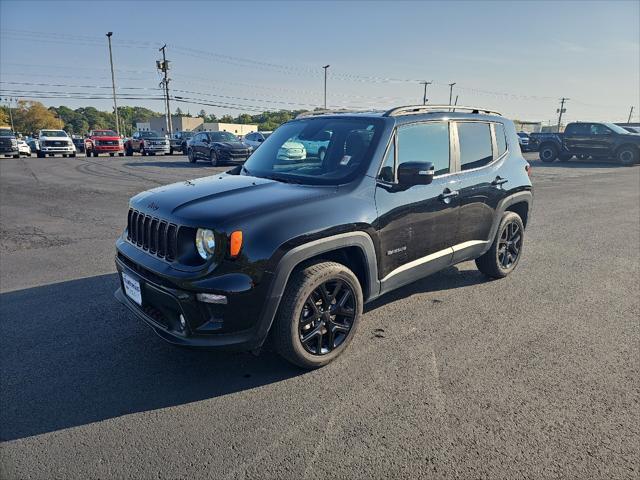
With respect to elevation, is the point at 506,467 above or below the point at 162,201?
below

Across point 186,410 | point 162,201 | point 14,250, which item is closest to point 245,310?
point 186,410

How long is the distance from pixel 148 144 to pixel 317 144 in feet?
86.2

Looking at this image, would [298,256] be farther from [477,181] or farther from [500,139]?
[500,139]

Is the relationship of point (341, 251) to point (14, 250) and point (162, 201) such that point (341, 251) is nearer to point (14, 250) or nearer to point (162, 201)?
point (162, 201)

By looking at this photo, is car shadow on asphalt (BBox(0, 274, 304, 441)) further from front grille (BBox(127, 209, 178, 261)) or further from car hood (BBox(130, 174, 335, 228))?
car hood (BBox(130, 174, 335, 228))

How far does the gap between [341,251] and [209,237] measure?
1.07 meters

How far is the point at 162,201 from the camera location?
3.12 m

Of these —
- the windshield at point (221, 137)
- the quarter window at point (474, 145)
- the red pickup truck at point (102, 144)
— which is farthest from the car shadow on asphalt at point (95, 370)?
the red pickup truck at point (102, 144)

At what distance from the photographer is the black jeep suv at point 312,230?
8.88 ft

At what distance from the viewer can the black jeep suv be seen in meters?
2.71

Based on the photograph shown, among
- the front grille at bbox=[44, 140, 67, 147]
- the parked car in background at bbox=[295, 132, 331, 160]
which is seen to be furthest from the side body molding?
the front grille at bbox=[44, 140, 67, 147]

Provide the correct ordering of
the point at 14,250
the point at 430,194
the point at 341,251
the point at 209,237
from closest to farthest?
the point at 209,237
the point at 341,251
the point at 430,194
the point at 14,250

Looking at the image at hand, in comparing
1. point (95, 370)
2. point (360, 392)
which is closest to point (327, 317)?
point (360, 392)

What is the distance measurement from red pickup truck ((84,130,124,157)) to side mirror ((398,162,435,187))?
28.8 metres
